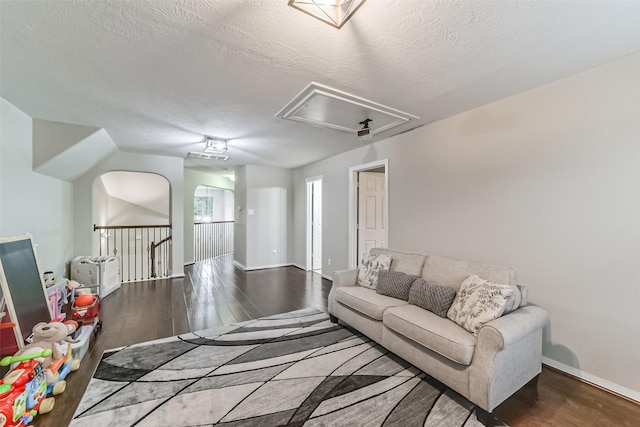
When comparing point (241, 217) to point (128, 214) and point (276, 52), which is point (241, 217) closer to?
point (128, 214)

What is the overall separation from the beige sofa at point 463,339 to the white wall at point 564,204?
0.44 meters

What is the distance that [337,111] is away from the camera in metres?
2.76

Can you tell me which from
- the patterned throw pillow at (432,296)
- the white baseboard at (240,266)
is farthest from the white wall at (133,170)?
the patterned throw pillow at (432,296)

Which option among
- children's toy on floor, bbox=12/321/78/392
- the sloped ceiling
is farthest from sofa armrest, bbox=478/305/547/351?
the sloped ceiling

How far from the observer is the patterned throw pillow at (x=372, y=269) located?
296cm

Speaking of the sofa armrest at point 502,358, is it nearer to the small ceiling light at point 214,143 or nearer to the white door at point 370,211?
the white door at point 370,211

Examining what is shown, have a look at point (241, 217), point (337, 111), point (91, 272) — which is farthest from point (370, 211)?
point (91, 272)

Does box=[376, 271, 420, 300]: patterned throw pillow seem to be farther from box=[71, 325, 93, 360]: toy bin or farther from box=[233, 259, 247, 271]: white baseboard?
box=[233, 259, 247, 271]: white baseboard

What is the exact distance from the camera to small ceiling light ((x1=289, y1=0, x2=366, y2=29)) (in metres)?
1.36

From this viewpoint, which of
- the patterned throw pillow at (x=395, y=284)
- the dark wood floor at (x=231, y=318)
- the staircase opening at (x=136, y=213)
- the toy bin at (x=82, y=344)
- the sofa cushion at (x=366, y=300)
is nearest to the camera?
the dark wood floor at (x=231, y=318)

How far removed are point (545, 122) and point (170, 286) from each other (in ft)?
18.7

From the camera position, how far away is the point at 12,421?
1453 millimetres

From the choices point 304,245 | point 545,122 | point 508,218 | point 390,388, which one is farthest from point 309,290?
point 545,122

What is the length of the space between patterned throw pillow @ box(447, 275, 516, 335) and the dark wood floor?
60 centimetres
